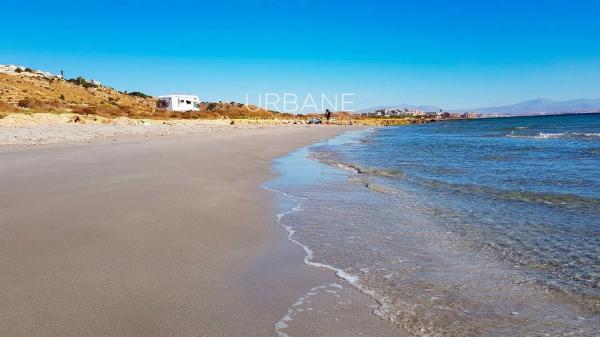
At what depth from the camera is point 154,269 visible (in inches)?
134

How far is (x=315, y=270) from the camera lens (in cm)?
359

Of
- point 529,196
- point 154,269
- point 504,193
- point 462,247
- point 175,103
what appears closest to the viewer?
point 154,269

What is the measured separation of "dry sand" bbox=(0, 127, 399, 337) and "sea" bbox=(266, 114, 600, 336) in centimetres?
36

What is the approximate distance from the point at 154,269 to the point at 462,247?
2.81 metres

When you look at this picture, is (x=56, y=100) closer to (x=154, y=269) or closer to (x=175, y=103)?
(x=175, y=103)

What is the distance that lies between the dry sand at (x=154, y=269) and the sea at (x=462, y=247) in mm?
→ 361

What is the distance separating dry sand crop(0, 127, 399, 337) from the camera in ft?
8.30

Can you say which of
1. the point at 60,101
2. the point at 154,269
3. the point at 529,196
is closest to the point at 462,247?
the point at 154,269

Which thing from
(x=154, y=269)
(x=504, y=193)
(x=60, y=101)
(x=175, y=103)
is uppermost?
(x=175, y=103)

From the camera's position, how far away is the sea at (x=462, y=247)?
9.06 ft

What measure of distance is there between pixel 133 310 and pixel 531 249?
351 centimetres

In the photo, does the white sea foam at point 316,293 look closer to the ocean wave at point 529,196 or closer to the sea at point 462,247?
the sea at point 462,247

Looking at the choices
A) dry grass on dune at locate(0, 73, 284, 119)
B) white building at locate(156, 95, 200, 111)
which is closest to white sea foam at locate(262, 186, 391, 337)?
dry grass on dune at locate(0, 73, 284, 119)

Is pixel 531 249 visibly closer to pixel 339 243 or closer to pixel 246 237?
pixel 339 243
